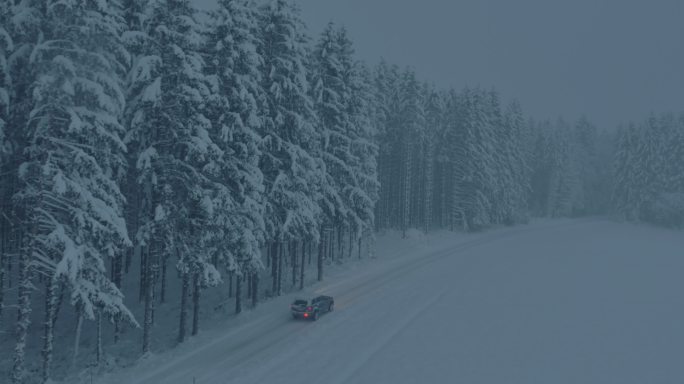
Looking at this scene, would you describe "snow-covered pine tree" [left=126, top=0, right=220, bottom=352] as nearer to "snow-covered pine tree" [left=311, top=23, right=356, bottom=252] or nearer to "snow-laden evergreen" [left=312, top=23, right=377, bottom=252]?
"snow-covered pine tree" [left=311, top=23, right=356, bottom=252]

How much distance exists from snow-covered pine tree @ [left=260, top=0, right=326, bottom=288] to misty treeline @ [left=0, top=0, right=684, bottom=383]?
97 millimetres

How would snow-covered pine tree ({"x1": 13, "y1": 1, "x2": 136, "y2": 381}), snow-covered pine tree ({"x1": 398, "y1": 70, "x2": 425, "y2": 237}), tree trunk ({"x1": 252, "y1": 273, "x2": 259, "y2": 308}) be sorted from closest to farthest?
snow-covered pine tree ({"x1": 13, "y1": 1, "x2": 136, "y2": 381}) < tree trunk ({"x1": 252, "y1": 273, "x2": 259, "y2": 308}) < snow-covered pine tree ({"x1": 398, "y1": 70, "x2": 425, "y2": 237})

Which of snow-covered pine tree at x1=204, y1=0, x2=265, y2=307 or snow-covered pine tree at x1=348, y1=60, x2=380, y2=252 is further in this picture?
snow-covered pine tree at x1=348, y1=60, x2=380, y2=252

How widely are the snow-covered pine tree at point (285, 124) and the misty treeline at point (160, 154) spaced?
97mm

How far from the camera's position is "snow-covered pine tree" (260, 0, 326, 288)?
28969mm

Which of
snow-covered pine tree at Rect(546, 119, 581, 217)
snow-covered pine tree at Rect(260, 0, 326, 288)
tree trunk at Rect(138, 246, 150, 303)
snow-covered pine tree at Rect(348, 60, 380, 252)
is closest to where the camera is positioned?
snow-covered pine tree at Rect(260, 0, 326, 288)

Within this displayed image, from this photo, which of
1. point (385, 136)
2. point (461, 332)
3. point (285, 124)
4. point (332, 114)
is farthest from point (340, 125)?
point (385, 136)

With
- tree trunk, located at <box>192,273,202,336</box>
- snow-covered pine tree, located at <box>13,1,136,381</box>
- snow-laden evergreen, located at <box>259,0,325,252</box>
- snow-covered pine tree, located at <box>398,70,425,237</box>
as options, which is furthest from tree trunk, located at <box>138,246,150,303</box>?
snow-covered pine tree, located at <box>398,70,425,237</box>

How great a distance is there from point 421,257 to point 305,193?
1870 centimetres

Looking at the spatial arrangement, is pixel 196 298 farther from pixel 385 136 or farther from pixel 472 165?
pixel 472 165

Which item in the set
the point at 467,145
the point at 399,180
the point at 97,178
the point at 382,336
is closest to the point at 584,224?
the point at 467,145

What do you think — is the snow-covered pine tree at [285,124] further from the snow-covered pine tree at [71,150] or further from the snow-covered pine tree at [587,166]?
the snow-covered pine tree at [587,166]

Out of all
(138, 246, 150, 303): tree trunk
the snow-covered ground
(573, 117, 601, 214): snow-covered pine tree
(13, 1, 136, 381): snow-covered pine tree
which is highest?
(573, 117, 601, 214): snow-covered pine tree

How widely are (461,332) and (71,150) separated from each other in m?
19.2
